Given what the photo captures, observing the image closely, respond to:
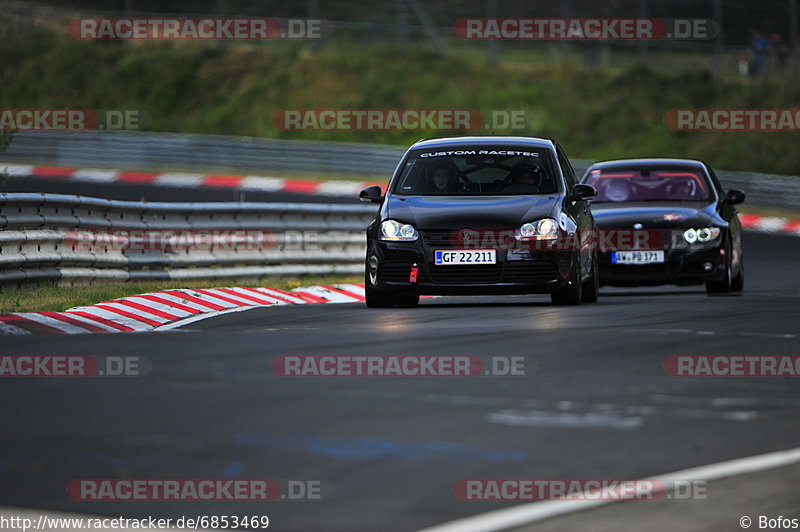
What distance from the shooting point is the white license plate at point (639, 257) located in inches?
653

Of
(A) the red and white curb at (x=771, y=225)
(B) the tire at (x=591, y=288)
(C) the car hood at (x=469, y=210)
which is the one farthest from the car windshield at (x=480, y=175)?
(A) the red and white curb at (x=771, y=225)

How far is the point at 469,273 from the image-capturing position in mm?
13953

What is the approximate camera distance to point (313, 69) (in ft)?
158

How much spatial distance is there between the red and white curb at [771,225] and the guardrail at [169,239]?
12.2 meters

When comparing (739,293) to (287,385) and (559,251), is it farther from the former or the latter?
(287,385)

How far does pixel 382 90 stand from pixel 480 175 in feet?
103

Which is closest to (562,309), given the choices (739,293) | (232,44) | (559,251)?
(559,251)

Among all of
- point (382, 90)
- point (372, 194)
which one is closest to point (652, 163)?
point (372, 194)

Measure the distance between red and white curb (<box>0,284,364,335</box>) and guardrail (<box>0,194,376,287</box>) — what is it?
40.1 inches

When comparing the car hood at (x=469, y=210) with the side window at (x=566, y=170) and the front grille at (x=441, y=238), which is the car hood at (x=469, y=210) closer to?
the front grille at (x=441, y=238)

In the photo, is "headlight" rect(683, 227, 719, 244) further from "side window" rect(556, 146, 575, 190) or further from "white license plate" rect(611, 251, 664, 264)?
"side window" rect(556, 146, 575, 190)

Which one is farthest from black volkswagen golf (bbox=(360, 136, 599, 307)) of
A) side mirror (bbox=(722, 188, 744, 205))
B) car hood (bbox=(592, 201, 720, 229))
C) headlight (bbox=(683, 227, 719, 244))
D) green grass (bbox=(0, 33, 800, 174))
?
green grass (bbox=(0, 33, 800, 174))

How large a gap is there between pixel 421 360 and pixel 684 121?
108ft

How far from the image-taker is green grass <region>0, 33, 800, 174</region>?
41344 millimetres
